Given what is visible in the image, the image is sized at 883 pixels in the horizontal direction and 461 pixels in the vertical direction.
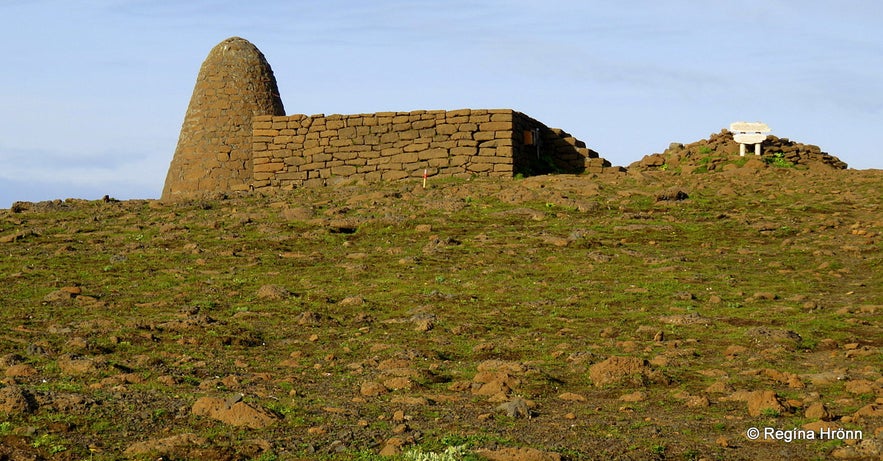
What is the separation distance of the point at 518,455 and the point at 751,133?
17388 millimetres

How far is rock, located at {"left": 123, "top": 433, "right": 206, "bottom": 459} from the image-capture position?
7.54m

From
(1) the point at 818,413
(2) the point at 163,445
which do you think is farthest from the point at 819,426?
(2) the point at 163,445

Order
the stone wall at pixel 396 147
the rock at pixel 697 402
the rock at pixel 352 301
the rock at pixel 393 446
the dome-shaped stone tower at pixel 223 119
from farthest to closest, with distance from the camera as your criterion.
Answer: the dome-shaped stone tower at pixel 223 119 → the stone wall at pixel 396 147 → the rock at pixel 352 301 → the rock at pixel 697 402 → the rock at pixel 393 446

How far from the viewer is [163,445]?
7676mm

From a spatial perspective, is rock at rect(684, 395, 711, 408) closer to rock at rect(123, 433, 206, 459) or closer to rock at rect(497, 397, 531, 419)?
rock at rect(497, 397, 531, 419)

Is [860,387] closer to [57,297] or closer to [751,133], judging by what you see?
[57,297]

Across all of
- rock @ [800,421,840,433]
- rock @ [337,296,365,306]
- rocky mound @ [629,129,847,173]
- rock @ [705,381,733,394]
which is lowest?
rock @ [800,421,840,433]

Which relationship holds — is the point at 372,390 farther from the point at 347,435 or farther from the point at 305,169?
the point at 305,169

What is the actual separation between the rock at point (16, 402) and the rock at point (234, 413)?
4.07 feet

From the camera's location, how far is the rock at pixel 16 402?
8.26 metres

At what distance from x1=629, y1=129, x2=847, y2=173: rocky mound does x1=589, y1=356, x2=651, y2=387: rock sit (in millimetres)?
13542

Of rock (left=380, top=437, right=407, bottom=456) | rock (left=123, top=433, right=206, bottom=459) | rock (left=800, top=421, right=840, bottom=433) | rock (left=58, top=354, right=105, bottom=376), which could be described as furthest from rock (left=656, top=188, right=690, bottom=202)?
rock (left=123, top=433, right=206, bottom=459)

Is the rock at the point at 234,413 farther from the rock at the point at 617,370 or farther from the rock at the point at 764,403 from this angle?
the rock at the point at 764,403

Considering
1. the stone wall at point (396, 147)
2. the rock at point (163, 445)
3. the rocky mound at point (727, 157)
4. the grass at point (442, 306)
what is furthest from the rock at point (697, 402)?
the rocky mound at point (727, 157)
